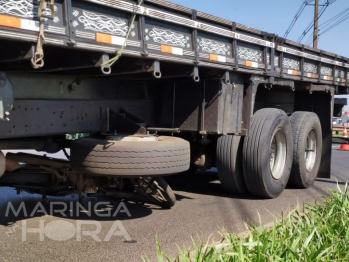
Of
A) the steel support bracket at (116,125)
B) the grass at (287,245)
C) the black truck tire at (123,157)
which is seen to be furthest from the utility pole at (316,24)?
the grass at (287,245)

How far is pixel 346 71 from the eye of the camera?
10703 mm

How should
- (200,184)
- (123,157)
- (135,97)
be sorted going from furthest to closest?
(200,184) < (135,97) < (123,157)

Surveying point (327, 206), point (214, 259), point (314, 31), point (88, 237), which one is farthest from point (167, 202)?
point (314, 31)

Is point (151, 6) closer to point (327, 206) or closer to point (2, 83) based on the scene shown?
point (2, 83)

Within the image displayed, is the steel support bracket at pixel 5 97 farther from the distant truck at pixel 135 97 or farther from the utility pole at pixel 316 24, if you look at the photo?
the utility pole at pixel 316 24

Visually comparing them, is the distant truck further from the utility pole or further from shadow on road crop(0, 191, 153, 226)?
the utility pole

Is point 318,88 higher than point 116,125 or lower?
higher

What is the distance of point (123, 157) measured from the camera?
16.0 feet

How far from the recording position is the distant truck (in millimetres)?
4302

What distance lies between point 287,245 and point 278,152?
14.1 ft

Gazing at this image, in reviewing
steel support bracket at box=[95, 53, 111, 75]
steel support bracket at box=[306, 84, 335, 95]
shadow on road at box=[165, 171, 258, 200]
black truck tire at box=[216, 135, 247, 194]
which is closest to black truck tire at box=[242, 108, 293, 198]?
black truck tire at box=[216, 135, 247, 194]

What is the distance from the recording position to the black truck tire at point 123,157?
488 centimetres

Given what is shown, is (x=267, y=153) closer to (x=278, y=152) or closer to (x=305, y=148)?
(x=278, y=152)

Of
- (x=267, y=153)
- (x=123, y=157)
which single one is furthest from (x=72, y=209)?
(x=267, y=153)
